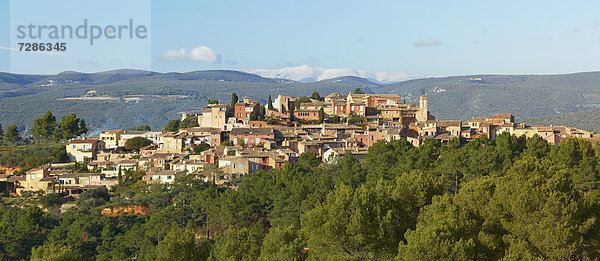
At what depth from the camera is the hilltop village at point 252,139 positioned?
47031 millimetres

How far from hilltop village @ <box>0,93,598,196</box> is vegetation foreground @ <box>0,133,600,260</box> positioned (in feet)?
15.0

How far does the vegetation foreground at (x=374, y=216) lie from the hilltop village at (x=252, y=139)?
458 cm

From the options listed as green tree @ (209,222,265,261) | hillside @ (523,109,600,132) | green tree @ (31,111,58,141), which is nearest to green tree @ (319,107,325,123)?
green tree @ (31,111,58,141)

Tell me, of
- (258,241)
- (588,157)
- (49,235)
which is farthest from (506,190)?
(49,235)

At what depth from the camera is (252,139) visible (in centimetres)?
5188

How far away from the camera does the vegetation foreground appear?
63.4ft

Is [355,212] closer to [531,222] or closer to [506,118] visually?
[531,222]

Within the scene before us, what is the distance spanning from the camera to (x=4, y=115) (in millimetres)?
156500

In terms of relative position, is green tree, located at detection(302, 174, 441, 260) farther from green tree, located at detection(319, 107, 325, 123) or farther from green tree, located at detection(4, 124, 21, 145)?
green tree, located at detection(4, 124, 21, 145)

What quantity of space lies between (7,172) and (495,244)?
48009 mm

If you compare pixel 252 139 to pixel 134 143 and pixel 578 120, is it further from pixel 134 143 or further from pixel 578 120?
pixel 578 120

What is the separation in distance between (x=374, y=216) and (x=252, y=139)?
3214 cm

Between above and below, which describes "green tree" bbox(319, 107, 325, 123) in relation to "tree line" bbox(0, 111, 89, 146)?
above

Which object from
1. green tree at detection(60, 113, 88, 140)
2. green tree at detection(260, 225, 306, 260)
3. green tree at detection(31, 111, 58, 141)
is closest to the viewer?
green tree at detection(260, 225, 306, 260)
